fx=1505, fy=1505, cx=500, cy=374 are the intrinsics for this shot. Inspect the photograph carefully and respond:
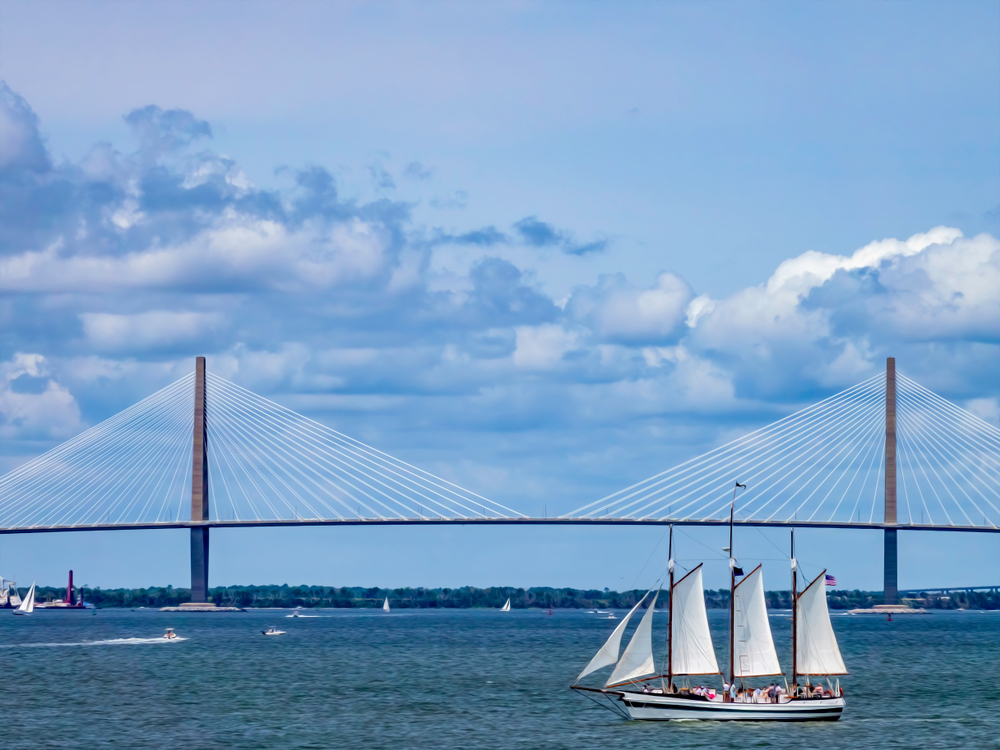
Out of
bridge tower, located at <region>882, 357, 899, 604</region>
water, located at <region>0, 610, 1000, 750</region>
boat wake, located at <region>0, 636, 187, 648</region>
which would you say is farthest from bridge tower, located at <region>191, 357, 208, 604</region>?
bridge tower, located at <region>882, 357, 899, 604</region>

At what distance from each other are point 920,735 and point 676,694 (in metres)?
7.93

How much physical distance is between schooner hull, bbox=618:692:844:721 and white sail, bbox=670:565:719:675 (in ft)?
6.91

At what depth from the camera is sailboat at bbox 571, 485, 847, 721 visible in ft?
164

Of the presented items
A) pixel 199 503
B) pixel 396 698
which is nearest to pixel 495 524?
pixel 199 503

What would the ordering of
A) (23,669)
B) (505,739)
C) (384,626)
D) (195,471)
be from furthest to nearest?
1. (384,626)
2. (195,471)
3. (23,669)
4. (505,739)

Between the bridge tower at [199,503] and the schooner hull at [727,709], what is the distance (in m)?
79.0

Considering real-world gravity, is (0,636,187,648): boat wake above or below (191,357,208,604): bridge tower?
below

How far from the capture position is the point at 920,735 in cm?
4762

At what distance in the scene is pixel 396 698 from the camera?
5931cm

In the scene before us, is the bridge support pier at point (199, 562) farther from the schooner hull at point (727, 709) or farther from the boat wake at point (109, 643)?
the schooner hull at point (727, 709)

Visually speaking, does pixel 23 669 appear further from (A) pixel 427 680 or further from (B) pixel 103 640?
(B) pixel 103 640

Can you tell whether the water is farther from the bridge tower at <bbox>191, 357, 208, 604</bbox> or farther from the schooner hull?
the bridge tower at <bbox>191, 357, 208, 604</bbox>

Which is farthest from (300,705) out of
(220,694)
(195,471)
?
(195,471)

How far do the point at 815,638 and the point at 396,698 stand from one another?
55.2 feet
